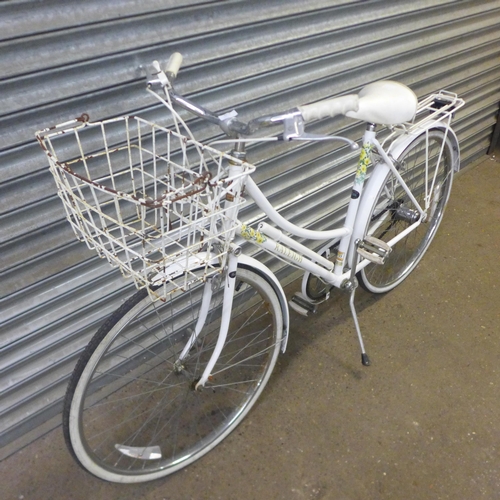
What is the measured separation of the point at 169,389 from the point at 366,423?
0.84 metres

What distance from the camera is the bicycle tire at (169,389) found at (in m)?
1.67

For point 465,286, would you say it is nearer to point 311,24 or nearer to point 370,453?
point 370,453

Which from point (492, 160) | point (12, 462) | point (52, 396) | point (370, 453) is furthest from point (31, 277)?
point (492, 160)

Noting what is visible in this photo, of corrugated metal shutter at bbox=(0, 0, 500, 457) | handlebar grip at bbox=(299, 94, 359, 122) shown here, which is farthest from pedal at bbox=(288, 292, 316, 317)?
handlebar grip at bbox=(299, 94, 359, 122)

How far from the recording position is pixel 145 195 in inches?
48.6

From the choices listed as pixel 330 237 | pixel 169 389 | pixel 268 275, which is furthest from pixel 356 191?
pixel 169 389

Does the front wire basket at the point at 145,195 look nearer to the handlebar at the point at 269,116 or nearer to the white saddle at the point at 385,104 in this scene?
the handlebar at the point at 269,116

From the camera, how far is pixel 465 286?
96.9 inches

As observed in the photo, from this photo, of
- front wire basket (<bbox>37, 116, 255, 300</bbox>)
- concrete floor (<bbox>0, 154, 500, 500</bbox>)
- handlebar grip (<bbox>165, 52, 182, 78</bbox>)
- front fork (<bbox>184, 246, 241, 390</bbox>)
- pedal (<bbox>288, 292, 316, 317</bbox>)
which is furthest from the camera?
pedal (<bbox>288, 292, 316, 317</bbox>)

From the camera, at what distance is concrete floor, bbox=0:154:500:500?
1641 mm

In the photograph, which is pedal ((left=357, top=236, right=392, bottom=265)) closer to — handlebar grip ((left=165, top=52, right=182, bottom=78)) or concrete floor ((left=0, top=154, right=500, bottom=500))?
concrete floor ((left=0, top=154, right=500, bottom=500))

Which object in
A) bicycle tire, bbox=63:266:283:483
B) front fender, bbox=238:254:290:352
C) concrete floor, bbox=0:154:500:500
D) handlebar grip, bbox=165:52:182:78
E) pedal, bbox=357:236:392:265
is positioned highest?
handlebar grip, bbox=165:52:182:78

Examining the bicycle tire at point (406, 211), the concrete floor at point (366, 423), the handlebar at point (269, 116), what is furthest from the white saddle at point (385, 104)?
the concrete floor at point (366, 423)

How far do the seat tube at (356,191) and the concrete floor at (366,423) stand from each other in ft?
1.68
